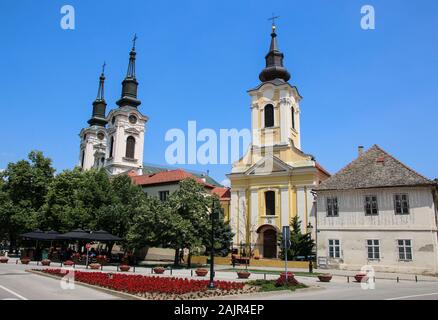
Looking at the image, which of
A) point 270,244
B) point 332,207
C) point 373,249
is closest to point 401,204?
point 373,249

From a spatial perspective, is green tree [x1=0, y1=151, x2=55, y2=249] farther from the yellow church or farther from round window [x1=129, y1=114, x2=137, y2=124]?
round window [x1=129, y1=114, x2=137, y2=124]

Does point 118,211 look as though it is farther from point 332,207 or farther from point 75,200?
point 332,207

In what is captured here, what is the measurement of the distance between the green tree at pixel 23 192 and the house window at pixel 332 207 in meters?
30.9

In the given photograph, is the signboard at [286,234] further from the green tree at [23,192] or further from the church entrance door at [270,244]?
the green tree at [23,192]

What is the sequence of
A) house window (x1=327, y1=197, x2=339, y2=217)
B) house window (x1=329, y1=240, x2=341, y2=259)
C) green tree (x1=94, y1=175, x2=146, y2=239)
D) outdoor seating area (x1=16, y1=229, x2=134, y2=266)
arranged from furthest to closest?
green tree (x1=94, y1=175, x2=146, y2=239) → house window (x1=327, y1=197, x2=339, y2=217) → house window (x1=329, y1=240, x2=341, y2=259) → outdoor seating area (x1=16, y1=229, x2=134, y2=266)

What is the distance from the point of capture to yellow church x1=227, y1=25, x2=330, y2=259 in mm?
43406

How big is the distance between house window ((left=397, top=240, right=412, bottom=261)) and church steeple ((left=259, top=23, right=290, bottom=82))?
2581 centimetres

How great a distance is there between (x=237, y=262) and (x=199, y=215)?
23.0ft

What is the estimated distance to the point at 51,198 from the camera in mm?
41562

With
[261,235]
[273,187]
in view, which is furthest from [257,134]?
[261,235]

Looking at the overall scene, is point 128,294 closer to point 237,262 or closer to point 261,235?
point 237,262

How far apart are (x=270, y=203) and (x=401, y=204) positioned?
1605 centimetres

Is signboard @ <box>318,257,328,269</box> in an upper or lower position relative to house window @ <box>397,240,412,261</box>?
lower

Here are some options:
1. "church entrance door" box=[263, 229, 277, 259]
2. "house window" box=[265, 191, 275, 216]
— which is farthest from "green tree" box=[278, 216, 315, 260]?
"house window" box=[265, 191, 275, 216]
